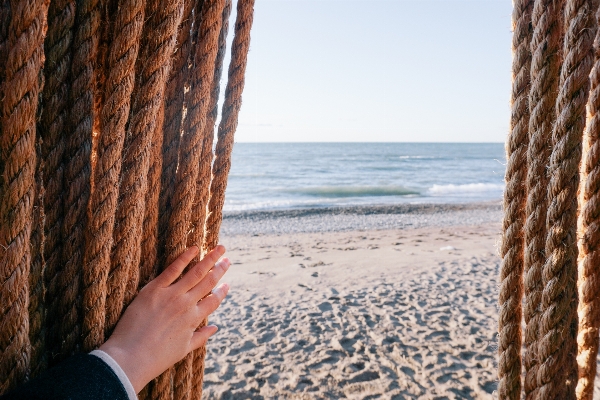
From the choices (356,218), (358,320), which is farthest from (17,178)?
(356,218)

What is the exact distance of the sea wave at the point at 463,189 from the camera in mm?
17734

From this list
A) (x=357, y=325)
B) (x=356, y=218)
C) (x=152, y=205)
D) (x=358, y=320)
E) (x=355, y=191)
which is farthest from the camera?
(x=355, y=191)

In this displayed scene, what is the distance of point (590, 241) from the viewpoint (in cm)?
89

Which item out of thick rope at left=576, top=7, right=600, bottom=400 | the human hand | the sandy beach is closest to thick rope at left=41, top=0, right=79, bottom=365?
the human hand

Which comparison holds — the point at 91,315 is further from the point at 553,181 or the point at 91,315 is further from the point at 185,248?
the point at 553,181

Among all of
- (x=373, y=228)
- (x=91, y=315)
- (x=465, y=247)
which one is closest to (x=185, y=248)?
(x=91, y=315)

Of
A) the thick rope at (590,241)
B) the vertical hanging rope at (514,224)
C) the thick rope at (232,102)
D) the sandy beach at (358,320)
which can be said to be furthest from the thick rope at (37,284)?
the sandy beach at (358,320)

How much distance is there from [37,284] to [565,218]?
3.44ft

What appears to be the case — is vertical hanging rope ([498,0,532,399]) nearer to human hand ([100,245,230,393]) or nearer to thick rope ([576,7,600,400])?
thick rope ([576,7,600,400])

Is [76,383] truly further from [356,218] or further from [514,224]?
[356,218]

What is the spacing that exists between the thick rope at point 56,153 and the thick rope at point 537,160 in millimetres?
918

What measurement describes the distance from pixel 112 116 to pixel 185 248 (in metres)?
0.35

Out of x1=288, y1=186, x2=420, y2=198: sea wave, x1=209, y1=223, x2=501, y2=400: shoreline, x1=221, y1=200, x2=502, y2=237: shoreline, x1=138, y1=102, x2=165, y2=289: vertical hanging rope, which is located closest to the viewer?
x1=138, y1=102, x2=165, y2=289: vertical hanging rope

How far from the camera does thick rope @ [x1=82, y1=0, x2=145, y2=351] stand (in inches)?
34.0
